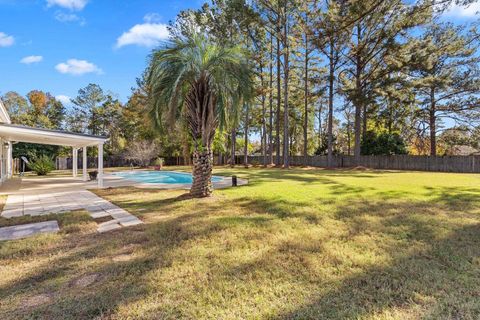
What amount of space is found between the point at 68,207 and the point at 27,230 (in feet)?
7.31

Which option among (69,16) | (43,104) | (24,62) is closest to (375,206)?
(69,16)

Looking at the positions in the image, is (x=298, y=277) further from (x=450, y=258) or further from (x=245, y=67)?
(x=245, y=67)

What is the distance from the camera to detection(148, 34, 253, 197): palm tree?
7.44 meters

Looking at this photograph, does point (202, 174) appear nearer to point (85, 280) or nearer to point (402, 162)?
point (85, 280)

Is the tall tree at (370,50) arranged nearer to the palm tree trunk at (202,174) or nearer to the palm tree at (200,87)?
the palm tree at (200,87)

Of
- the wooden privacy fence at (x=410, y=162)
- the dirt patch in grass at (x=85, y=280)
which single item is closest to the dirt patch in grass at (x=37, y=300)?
the dirt patch in grass at (x=85, y=280)

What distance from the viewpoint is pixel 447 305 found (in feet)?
8.61

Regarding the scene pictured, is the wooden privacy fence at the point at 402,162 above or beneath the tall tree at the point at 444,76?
beneath

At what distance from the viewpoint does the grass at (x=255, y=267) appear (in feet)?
8.50

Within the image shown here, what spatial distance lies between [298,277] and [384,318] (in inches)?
39.6

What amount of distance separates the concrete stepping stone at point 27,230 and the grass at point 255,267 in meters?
0.36

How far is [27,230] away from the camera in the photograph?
512 centimetres

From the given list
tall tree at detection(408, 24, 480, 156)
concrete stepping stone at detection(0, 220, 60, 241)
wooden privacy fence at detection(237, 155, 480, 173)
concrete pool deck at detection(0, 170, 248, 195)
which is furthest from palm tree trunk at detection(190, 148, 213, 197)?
tall tree at detection(408, 24, 480, 156)

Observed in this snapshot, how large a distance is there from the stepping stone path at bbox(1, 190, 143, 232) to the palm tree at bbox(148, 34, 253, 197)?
98.2 inches
